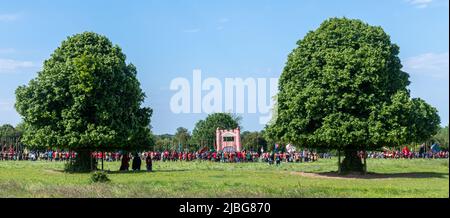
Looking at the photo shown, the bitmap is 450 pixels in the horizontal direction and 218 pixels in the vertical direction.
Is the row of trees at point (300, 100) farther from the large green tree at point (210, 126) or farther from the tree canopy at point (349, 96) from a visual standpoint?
the large green tree at point (210, 126)

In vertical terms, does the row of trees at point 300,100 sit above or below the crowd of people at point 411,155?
above

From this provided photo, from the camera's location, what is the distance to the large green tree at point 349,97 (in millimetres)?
38812

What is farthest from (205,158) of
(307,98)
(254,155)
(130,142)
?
(307,98)

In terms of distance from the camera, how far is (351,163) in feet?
139

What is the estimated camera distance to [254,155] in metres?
81.7

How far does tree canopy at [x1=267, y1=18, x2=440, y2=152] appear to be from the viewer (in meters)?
38.8

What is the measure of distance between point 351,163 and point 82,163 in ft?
62.1

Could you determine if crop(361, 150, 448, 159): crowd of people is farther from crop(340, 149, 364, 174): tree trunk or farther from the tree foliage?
crop(340, 149, 364, 174): tree trunk

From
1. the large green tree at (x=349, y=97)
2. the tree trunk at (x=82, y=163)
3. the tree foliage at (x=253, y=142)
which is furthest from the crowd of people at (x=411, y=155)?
the tree trunk at (x=82, y=163)

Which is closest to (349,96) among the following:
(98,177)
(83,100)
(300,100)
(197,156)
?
(300,100)

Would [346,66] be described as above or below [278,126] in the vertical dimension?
above

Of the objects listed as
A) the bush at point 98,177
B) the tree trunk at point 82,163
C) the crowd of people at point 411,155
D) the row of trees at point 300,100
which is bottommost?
the bush at point 98,177

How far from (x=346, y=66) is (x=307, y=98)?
3.16 metres
